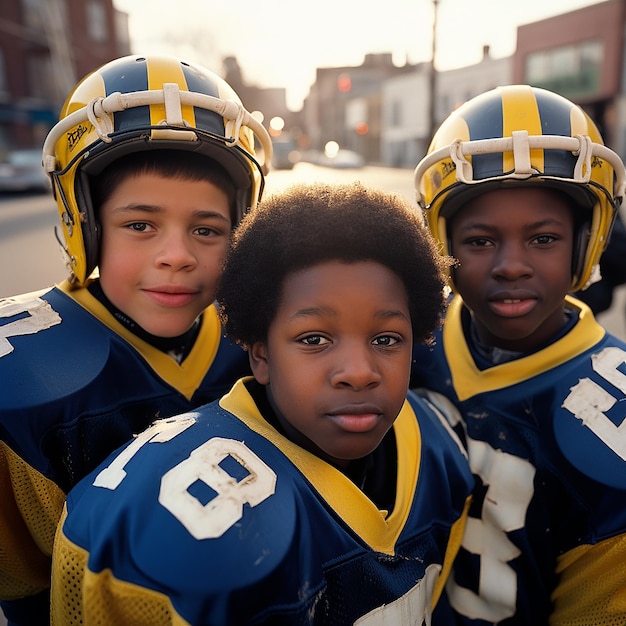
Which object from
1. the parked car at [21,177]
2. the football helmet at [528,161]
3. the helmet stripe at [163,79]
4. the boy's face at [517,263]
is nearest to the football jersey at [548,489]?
the boy's face at [517,263]

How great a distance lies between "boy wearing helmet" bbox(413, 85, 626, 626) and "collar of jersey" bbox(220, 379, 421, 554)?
17.3 inches

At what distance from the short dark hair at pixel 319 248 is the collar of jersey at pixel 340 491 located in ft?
0.67

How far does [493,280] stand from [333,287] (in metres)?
0.72

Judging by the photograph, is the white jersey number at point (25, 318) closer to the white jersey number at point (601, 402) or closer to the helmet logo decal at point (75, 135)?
the helmet logo decal at point (75, 135)

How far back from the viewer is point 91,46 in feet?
102

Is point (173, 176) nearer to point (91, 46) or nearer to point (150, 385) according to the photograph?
point (150, 385)

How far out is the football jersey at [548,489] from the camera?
61.4 inches

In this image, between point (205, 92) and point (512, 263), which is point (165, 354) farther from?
point (512, 263)

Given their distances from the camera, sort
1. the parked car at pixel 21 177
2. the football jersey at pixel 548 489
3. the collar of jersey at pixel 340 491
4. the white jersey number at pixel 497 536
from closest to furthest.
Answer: the collar of jersey at pixel 340 491 < the football jersey at pixel 548 489 < the white jersey number at pixel 497 536 < the parked car at pixel 21 177

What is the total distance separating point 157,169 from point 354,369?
3.16 feet

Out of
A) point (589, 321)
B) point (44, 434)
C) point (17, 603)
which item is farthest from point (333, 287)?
point (17, 603)

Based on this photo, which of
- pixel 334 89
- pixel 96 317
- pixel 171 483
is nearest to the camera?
pixel 171 483

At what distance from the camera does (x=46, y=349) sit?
66.9 inches

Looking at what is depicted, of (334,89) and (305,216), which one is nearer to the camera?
(305,216)
